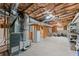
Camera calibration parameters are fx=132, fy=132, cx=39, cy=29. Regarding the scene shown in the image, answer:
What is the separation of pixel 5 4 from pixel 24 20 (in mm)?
389

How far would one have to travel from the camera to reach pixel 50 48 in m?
2.11

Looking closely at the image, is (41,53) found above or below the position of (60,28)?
below

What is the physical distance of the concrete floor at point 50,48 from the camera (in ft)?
6.84

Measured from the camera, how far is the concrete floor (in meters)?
2.08

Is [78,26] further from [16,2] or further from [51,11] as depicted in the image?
[16,2]

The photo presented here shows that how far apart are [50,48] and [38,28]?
0.37 meters

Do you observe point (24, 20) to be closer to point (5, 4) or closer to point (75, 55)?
point (5, 4)

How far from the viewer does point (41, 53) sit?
211 cm

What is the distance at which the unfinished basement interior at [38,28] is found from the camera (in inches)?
81.4

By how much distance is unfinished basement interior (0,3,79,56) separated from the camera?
207cm

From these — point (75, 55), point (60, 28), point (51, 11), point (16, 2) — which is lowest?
point (75, 55)

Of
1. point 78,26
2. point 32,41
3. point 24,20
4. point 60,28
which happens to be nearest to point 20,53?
point 32,41

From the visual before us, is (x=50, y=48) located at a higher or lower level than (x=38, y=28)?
lower

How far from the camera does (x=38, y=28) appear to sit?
6.99 ft
